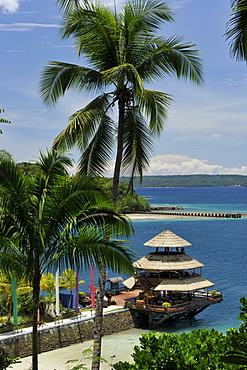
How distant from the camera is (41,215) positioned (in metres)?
9.90

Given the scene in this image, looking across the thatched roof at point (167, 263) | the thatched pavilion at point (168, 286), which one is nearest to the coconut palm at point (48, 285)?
the thatched pavilion at point (168, 286)

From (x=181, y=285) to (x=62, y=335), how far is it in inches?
285

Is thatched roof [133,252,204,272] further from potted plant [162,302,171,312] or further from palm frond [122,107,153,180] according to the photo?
palm frond [122,107,153,180]

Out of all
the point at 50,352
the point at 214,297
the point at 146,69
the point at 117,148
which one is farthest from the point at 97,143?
the point at 214,297

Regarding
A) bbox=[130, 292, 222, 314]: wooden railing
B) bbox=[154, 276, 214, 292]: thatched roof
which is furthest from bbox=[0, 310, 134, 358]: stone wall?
bbox=[154, 276, 214, 292]: thatched roof

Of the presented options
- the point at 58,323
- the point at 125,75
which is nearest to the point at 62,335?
the point at 58,323

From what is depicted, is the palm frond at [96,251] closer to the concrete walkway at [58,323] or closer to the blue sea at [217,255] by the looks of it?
the blue sea at [217,255]

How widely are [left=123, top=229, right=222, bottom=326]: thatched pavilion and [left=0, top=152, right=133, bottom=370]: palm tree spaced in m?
15.8

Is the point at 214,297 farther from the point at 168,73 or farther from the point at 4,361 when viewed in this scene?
the point at 4,361

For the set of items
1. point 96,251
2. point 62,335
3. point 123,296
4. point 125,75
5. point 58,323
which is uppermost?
point 125,75

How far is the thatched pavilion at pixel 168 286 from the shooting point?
25.5 metres

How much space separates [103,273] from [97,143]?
12.2 feet

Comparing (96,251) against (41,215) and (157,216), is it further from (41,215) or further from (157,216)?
(157,216)

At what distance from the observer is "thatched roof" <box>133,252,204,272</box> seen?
26219 millimetres
